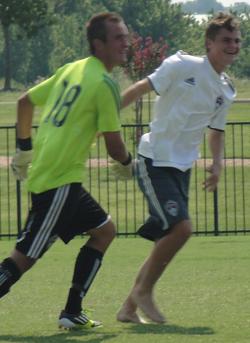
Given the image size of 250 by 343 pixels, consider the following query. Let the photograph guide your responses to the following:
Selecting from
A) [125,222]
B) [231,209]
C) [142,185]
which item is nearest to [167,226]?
[142,185]

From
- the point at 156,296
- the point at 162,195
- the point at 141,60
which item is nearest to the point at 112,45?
the point at 162,195

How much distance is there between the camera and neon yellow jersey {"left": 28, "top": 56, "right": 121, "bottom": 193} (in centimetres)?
729

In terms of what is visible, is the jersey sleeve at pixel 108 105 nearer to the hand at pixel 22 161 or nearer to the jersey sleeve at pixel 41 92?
the jersey sleeve at pixel 41 92

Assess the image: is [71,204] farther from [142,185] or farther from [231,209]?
[231,209]

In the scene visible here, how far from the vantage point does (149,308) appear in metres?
7.94

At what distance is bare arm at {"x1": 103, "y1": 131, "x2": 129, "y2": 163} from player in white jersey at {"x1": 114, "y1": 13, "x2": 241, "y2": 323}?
459 millimetres

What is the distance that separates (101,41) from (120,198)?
13.5 m

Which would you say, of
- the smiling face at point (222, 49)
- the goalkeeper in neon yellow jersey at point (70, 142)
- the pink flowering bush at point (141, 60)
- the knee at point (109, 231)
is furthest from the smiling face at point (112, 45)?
the pink flowering bush at point (141, 60)

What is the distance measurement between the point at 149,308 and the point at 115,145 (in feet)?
3.76

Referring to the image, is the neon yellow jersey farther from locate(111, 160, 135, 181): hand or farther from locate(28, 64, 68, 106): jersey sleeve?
locate(111, 160, 135, 181): hand

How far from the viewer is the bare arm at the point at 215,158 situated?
824 centimetres

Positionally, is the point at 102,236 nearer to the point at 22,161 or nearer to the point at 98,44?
the point at 22,161

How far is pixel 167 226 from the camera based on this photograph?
7.90 m

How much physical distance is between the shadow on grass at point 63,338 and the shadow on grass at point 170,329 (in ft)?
0.77
